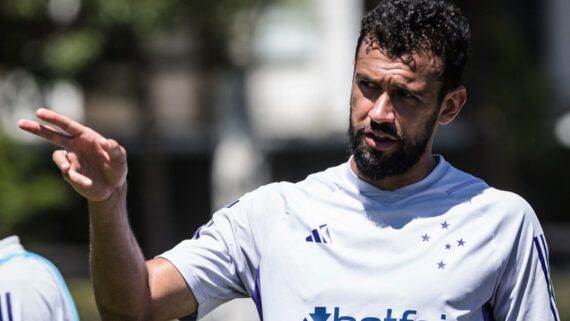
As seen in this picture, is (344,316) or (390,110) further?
(390,110)

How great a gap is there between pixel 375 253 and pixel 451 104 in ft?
1.86

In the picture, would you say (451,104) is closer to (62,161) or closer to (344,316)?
(344,316)

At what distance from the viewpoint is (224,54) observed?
39.7 feet

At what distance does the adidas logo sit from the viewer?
8.89ft

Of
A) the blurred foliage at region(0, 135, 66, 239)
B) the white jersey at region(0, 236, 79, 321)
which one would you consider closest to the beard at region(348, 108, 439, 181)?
the white jersey at region(0, 236, 79, 321)

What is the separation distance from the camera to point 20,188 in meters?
10.6

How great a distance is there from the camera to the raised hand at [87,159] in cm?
246

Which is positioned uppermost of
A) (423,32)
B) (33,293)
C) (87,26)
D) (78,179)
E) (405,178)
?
(423,32)

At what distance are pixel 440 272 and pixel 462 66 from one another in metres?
0.67

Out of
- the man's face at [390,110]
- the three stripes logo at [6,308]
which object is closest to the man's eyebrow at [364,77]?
the man's face at [390,110]

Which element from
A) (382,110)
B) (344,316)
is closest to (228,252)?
(344,316)

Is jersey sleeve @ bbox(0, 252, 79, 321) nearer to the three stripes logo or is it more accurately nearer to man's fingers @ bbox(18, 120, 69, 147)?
the three stripes logo

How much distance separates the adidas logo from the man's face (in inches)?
8.0

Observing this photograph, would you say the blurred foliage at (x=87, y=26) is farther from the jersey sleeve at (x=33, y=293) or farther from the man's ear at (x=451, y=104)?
the jersey sleeve at (x=33, y=293)
